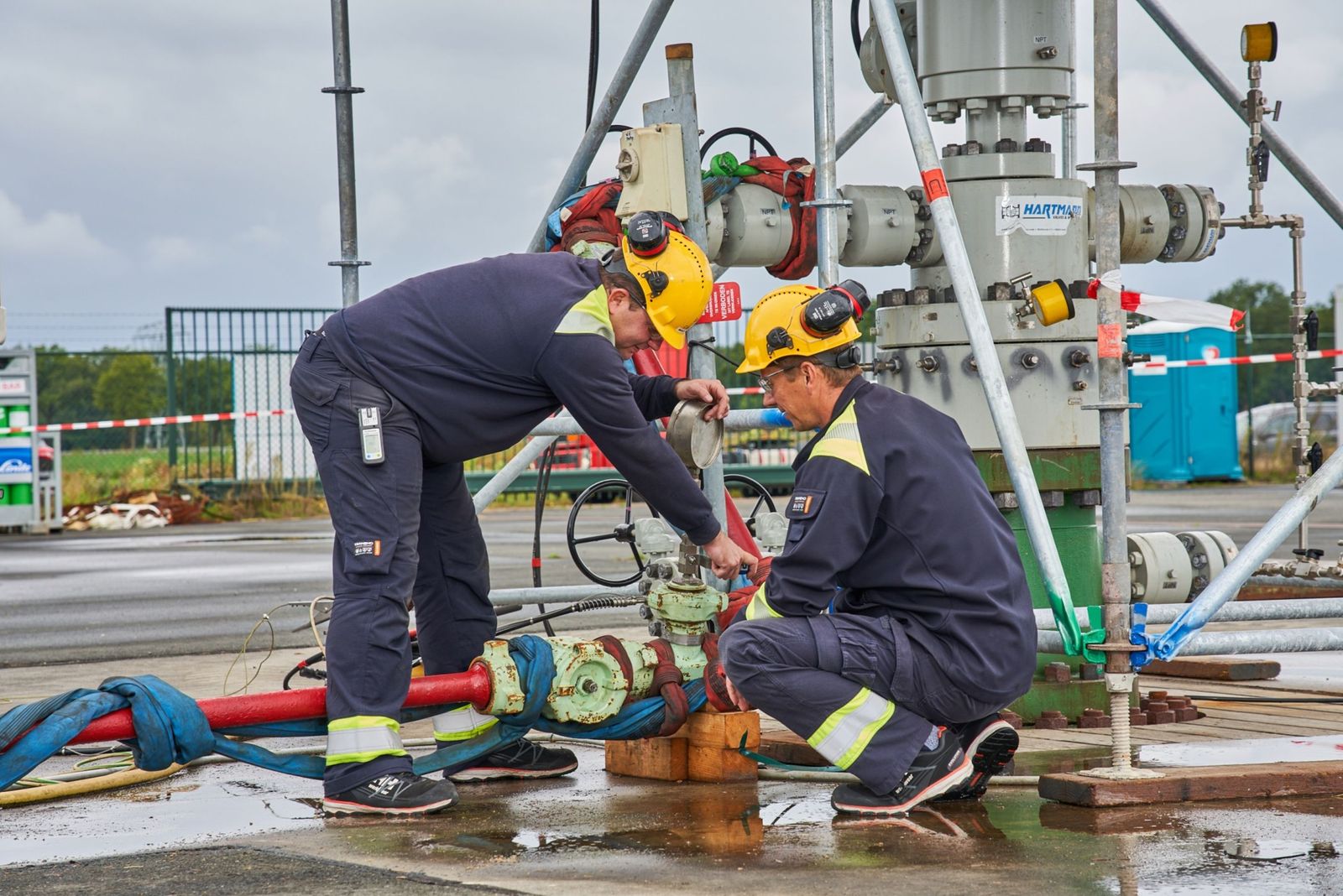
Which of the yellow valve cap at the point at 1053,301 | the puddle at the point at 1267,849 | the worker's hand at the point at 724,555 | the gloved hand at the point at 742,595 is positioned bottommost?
the puddle at the point at 1267,849

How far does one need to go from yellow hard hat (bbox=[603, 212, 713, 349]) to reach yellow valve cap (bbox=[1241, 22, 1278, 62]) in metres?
2.03

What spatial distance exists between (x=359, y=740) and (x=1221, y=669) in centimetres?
373

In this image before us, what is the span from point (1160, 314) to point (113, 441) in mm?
20638

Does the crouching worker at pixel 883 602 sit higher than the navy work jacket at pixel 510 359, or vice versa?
the navy work jacket at pixel 510 359

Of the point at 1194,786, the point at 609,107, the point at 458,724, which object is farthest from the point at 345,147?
the point at 1194,786

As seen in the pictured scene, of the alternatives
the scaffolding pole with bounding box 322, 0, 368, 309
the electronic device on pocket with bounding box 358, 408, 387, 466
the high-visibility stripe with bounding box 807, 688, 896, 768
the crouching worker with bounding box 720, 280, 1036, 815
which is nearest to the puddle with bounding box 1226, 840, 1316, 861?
the crouching worker with bounding box 720, 280, 1036, 815

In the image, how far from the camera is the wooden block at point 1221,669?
647cm

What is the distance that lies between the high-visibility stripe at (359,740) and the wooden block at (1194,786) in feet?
5.45

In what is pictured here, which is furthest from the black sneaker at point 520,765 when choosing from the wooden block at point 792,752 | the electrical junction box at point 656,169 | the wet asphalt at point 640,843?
the electrical junction box at point 656,169

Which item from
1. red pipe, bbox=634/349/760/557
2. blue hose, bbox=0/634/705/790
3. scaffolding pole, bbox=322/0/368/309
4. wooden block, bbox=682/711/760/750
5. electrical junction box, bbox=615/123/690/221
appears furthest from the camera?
scaffolding pole, bbox=322/0/368/309

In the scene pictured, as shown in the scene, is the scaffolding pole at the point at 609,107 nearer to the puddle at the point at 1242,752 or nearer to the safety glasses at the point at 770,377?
the safety glasses at the point at 770,377

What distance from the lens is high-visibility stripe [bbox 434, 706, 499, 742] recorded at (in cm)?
473

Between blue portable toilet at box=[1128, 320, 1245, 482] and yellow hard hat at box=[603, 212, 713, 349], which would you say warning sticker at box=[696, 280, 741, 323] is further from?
blue portable toilet at box=[1128, 320, 1245, 482]

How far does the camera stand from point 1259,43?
5.23 m
